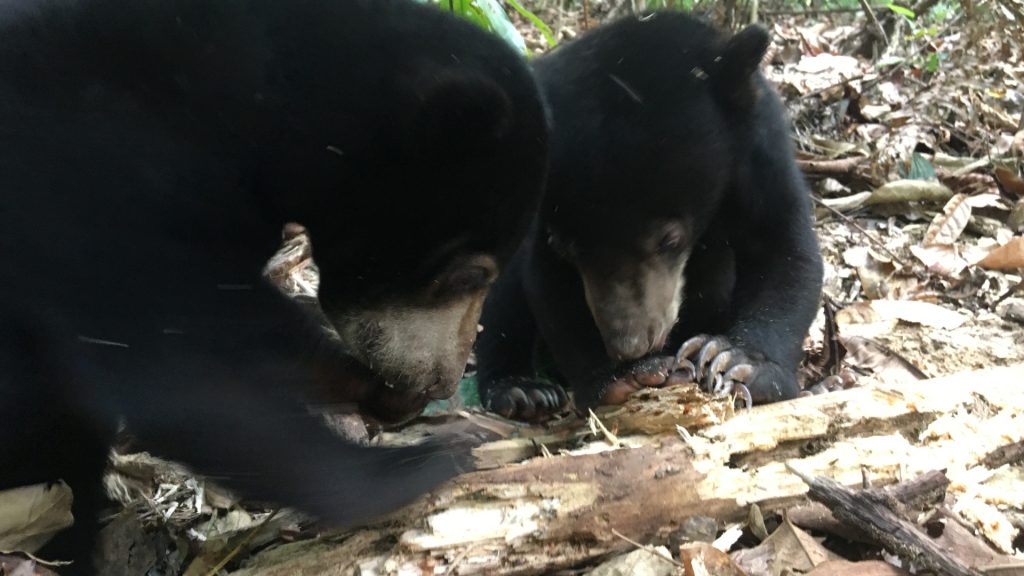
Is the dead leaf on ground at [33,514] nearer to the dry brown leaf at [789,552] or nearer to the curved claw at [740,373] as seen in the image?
the dry brown leaf at [789,552]

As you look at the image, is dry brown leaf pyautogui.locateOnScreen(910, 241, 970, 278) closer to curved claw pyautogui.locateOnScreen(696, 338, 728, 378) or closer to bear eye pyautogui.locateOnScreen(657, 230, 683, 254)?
curved claw pyautogui.locateOnScreen(696, 338, 728, 378)

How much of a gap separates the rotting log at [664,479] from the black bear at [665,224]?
44cm

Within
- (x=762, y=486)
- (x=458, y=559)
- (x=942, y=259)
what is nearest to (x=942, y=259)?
(x=942, y=259)

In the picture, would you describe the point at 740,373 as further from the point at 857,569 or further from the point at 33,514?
the point at 33,514

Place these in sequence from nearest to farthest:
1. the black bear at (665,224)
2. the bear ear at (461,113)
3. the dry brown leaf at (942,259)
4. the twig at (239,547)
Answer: the twig at (239,547)
the bear ear at (461,113)
the black bear at (665,224)
the dry brown leaf at (942,259)

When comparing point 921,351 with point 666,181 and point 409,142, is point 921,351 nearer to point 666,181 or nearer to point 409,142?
point 666,181

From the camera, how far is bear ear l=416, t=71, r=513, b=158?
245 cm

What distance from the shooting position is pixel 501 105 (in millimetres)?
2523

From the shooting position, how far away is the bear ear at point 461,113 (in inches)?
96.6

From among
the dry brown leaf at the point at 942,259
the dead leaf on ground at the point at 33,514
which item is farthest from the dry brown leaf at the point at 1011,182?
the dead leaf on ground at the point at 33,514

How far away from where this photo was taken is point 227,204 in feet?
8.07

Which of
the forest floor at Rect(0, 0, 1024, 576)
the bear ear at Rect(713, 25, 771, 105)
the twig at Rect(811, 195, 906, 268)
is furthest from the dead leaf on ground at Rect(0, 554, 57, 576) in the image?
the twig at Rect(811, 195, 906, 268)

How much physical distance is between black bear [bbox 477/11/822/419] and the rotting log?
44cm

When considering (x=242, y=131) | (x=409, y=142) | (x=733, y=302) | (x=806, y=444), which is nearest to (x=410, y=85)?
(x=409, y=142)
